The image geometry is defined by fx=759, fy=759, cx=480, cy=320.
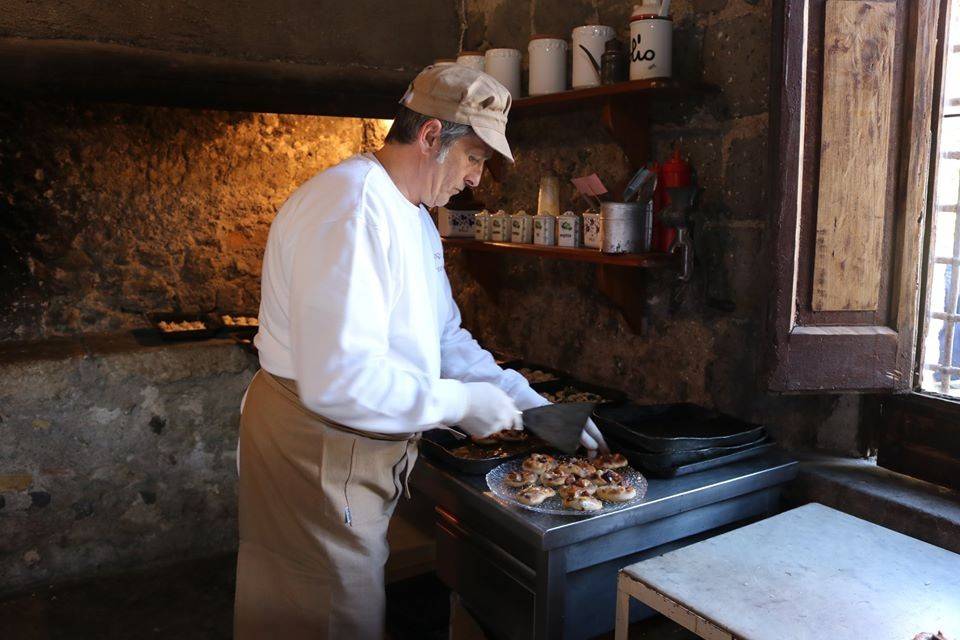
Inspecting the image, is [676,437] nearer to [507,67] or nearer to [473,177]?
[473,177]

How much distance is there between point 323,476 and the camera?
1.73 m

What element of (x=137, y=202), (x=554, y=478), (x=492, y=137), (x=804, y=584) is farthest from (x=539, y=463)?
(x=137, y=202)

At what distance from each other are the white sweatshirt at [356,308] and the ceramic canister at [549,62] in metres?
1.03

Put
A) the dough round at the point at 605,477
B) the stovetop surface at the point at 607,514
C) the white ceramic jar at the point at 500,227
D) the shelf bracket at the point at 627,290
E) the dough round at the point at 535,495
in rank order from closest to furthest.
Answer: the stovetop surface at the point at 607,514 → the dough round at the point at 535,495 → the dough round at the point at 605,477 → the shelf bracket at the point at 627,290 → the white ceramic jar at the point at 500,227

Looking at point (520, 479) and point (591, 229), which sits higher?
point (591, 229)

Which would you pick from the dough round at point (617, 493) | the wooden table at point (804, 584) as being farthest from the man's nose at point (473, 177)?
the wooden table at point (804, 584)

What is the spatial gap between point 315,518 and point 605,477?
2.31ft

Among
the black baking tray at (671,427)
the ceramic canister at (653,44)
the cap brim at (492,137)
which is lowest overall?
the black baking tray at (671,427)

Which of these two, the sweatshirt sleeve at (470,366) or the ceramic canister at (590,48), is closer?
the sweatshirt sleeve at (470,366)

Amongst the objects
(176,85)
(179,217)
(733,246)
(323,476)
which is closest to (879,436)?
(733,246)

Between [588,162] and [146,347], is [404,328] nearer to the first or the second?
[588,162]

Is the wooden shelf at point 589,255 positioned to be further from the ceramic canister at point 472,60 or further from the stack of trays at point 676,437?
the ceramic canister at point 472,60

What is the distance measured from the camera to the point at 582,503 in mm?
1708

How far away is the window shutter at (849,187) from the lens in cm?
179
